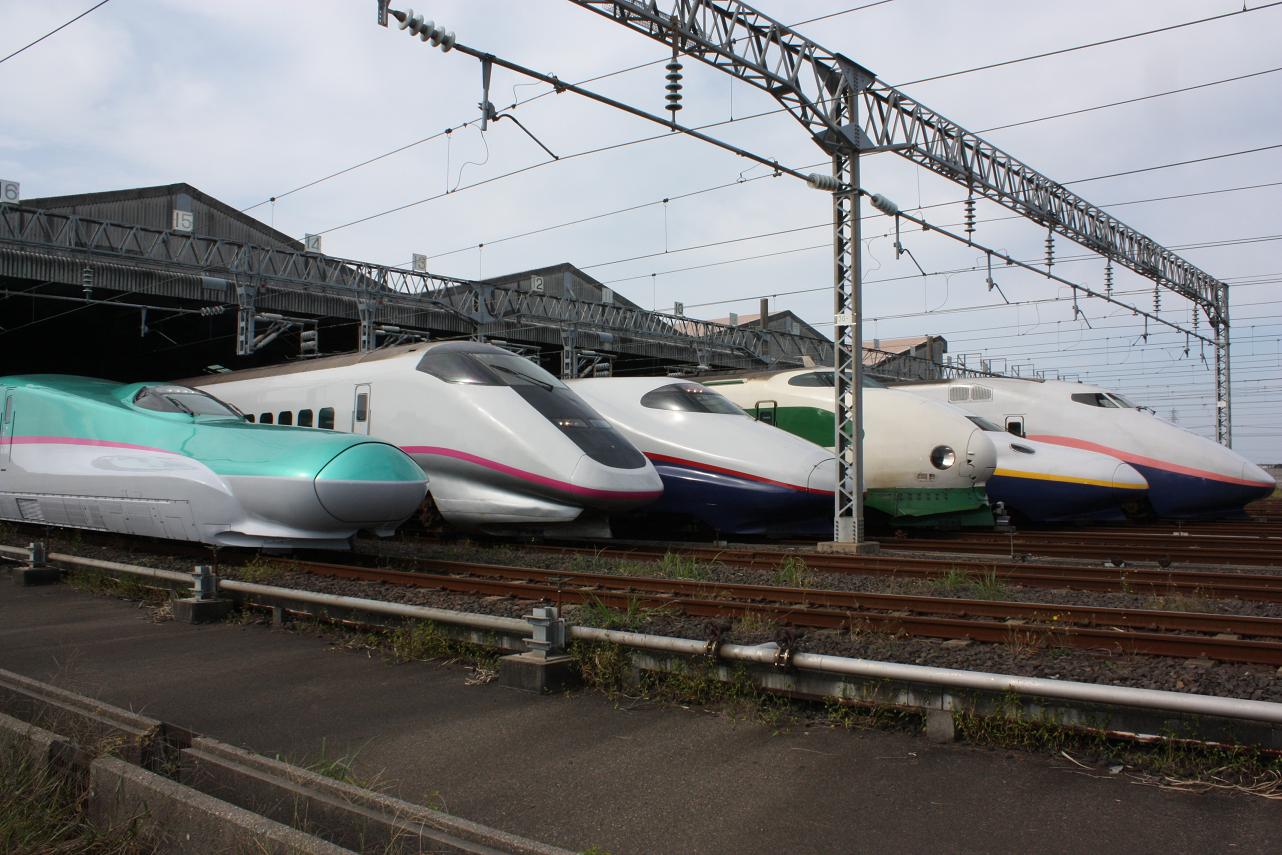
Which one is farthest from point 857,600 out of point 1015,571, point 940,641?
point 1015,571

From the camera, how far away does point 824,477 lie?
41.1 ft

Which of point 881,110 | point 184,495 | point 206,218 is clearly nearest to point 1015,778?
point 184,495

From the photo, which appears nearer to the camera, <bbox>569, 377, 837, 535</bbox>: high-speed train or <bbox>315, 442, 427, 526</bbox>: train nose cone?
<bbox>315, 442, 427, 526</bbox>: train nose cone

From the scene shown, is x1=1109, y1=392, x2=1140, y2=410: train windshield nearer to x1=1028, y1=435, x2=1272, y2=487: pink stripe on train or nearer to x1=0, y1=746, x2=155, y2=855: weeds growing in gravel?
x1=1028, y1=435, x2=1272, y2=487: pink stripe on train

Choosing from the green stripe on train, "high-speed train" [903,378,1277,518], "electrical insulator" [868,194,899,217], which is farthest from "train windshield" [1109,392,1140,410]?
the green stripe on train

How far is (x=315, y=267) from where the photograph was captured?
83.0 ft

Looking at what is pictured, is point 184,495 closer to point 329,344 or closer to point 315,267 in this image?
point 315,267

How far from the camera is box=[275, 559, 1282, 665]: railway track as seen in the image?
5.39 m

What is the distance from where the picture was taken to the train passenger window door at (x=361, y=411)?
39.0ft

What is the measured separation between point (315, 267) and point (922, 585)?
20877 millimetres

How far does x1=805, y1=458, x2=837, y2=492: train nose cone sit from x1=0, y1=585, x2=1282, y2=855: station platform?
7473mm

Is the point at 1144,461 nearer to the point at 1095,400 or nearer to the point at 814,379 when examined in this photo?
the point at 1095,400

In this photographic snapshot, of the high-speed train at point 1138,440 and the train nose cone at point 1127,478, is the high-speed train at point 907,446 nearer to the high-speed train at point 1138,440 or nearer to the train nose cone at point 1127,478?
the train nose cone at point 1127,478

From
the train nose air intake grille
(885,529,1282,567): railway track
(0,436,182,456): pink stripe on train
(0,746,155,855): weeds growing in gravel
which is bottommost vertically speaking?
(0,746,155,855): weeds growing in gravel
